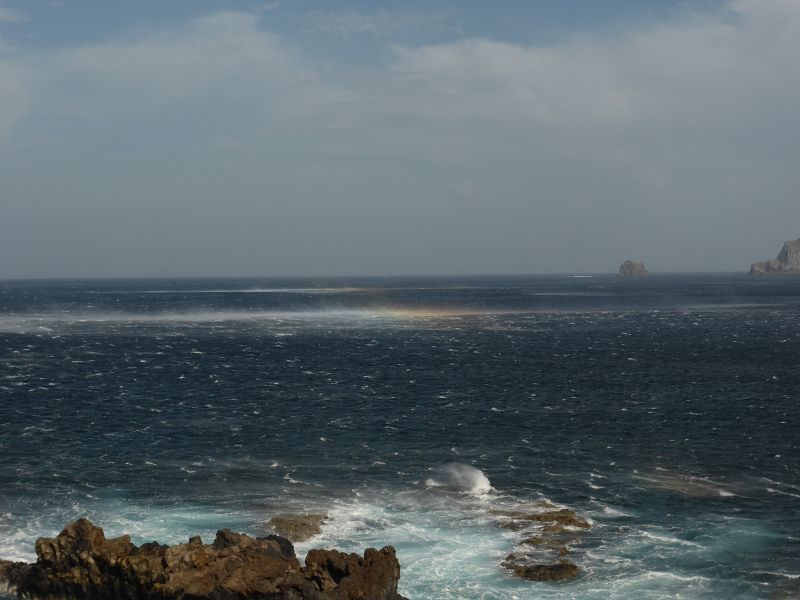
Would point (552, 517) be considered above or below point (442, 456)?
below

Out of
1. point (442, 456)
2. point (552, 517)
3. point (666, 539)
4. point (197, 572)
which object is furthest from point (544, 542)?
point (442, 456)

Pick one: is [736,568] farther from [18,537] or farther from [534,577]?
[18,537]

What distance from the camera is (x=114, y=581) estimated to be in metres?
31.0

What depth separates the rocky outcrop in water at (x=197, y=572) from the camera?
29.3 m

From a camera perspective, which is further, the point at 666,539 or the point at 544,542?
the point at 666,539

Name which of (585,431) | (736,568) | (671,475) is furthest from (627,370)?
(736,568)

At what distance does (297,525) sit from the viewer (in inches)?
1646

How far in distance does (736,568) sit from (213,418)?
4728cm

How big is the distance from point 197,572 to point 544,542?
58.5 ft

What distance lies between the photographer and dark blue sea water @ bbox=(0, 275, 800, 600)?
38.8 m

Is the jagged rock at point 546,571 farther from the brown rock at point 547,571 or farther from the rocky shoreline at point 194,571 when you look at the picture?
the rocky shoreline at point 194,571

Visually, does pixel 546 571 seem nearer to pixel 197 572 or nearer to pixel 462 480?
pixel 462 480

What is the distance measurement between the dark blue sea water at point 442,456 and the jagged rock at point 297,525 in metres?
0.92

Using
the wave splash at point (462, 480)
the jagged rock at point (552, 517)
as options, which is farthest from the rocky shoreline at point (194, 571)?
the wave splash at point (462, 480)
